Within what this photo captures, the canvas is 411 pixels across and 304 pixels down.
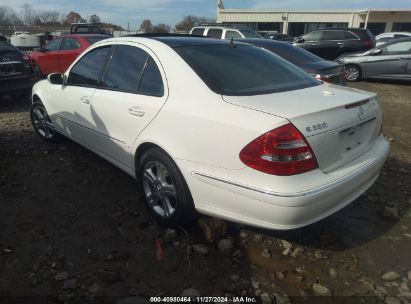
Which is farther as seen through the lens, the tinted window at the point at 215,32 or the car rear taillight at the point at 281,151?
the tinted window at the point at 215,32

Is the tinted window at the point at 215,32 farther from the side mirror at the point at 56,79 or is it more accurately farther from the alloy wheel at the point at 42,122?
the side mirror at the point at 56,79

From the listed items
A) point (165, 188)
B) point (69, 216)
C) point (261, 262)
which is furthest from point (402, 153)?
point (69, 216)

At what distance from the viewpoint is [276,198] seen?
7.52ft

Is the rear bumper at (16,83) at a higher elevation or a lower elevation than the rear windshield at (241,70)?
lower

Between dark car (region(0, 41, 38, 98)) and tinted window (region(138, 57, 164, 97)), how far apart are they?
210 inches

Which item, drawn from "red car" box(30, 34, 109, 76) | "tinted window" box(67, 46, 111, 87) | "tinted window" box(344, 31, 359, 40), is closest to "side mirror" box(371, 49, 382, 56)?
"tinted window" box(344, 31, 359, 40)

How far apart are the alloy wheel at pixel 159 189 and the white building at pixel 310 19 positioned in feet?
145

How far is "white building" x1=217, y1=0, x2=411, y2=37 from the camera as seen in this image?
42.0 m

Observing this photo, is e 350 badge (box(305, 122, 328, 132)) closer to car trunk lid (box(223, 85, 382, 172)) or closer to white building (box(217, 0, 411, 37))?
car trunk lid (box(223, 85, 382, 172))

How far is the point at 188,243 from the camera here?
2.97 meters

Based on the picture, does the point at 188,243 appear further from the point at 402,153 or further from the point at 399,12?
the point at 399,12

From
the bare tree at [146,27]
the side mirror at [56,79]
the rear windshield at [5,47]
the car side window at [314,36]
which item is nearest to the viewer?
the side mirror at [56,79]

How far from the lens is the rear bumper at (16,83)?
7191mm

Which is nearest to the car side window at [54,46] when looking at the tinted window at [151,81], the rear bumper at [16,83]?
the rear bumper at [16,83]
